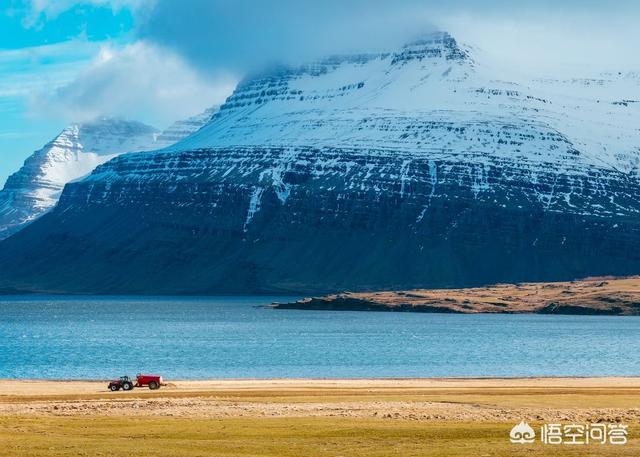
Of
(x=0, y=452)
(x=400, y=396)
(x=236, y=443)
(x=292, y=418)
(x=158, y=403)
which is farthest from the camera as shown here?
(x=400, y=396)

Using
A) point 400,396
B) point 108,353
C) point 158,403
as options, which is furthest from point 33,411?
point 108,353

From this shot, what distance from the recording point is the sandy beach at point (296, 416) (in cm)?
7338

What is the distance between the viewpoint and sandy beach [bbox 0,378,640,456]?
73375 mm

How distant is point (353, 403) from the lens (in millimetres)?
97250

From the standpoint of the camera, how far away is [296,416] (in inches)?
3474

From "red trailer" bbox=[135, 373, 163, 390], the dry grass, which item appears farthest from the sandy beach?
"red trailer" bbox=[135, 373, 163, 390]

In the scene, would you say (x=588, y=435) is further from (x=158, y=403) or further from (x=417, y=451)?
(x=158, y=403)

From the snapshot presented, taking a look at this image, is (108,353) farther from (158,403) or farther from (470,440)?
(470,440)

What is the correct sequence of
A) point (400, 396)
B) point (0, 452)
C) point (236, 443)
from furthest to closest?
1. point (400, 396)
2. point (236, 443)
3. point (0, 452)

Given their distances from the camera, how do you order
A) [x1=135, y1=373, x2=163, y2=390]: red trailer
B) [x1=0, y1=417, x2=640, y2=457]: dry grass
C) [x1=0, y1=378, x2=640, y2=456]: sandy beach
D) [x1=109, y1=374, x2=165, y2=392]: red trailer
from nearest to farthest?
[x1=0, y1=417, x2=640, y2=457]: dry grass
[x1=0, y1=378, x2=640, y2=456]: sandy beach
[x1=109, y1=374, x2=165, y2=392]: red trailer
[x1=135, y1=373, x2=163, y2=390]: red trailer

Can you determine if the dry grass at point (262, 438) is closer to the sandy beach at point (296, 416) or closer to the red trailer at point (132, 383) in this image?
the sandy beach at point (296, 416)

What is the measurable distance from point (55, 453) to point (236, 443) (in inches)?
391

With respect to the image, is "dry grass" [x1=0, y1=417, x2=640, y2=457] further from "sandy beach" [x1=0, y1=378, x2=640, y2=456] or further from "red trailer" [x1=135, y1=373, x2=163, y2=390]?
"red trailer" [x1=135, y1=373, x2=163, y2=390]

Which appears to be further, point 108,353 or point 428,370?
point 108,353
